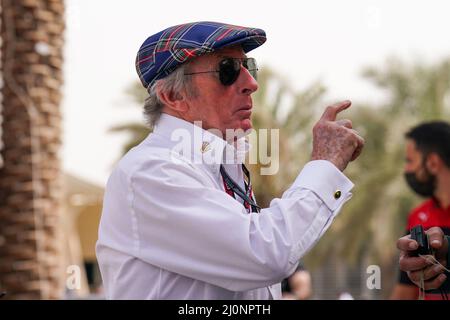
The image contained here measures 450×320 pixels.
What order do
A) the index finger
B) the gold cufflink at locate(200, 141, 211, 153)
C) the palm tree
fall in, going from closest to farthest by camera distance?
the index finger, the gold cufflink at locate(200, 141, 211, 153), the palm tree

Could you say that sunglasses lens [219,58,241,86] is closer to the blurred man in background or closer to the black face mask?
the blurred man in background

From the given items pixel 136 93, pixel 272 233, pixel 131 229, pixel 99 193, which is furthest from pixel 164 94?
pixel 136 93

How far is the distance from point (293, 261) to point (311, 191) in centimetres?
20

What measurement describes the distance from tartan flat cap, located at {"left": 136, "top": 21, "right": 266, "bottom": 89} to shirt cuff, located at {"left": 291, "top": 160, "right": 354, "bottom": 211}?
19.0 inches

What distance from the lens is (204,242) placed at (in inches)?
92.9

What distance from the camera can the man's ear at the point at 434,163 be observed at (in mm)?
5184

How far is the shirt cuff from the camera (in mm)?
2393

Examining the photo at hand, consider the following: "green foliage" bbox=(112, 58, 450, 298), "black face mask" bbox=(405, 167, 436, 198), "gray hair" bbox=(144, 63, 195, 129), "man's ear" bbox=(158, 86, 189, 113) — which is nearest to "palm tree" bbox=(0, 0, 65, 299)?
"black face mask" bbox=(405, 167, 436, 198)
